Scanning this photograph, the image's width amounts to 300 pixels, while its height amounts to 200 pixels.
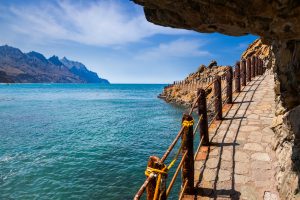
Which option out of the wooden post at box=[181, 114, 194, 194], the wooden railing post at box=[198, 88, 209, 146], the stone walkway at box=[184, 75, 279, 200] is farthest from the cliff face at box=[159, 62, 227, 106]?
the wooden post at box=[181, 114, 194, 194]

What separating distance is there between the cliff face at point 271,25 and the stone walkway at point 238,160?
0.66 meters

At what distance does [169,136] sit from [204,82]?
2625cm

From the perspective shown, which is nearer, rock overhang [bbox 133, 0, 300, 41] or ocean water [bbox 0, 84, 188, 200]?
rock overhang [bbox 133, 0, 300, 41]

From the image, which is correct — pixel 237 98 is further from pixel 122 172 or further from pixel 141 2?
pixel 141 2

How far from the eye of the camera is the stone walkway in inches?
235

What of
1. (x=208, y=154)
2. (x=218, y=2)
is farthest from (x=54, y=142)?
(x=218, y=2)

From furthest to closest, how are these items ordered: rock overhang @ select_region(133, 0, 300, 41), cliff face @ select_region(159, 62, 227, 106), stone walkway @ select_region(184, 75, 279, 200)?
cliff face @ select_region(159, 62, 227, 106), stone walkway @ select_region(184, 75, 279, 200), rock overhang @ select_region(133, 0, 300, 41)

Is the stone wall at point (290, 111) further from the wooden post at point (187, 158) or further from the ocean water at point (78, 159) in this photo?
the ocean water at point (78, 159)

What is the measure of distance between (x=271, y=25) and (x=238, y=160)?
15.6ft

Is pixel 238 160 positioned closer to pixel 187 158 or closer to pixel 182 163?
pixel 187 158

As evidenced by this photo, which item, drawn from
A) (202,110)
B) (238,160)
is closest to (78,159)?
(202,110)

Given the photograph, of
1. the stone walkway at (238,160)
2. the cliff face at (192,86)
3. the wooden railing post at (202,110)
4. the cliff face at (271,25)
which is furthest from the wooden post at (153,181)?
the cliff face at (192,86)

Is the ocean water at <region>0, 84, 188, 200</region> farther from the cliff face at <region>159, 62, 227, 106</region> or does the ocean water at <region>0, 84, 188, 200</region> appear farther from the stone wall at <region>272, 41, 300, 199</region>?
the cliff face at <region>159, 62, 227, 106</region>

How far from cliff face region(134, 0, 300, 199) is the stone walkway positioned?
657mm
